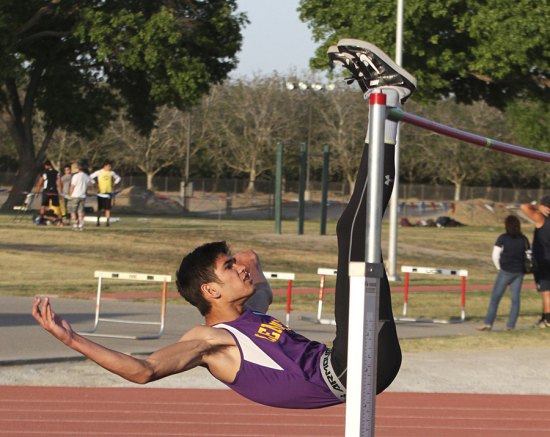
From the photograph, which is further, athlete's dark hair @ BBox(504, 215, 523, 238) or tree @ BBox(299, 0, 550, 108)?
tree @ BBox(299, 0, 550, 108)

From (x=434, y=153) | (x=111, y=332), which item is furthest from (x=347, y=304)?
(x=434, y=153)

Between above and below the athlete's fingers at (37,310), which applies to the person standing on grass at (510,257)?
below

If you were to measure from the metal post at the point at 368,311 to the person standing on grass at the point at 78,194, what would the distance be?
82.1 ft

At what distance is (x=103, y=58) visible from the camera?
40594 mm

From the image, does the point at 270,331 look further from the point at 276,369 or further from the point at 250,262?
the point at 250,262

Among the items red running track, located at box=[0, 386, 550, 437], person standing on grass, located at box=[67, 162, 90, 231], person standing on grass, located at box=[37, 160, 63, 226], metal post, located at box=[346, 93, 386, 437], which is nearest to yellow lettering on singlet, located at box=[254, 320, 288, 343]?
metal post, located at box=[346, 93, 386, 437]

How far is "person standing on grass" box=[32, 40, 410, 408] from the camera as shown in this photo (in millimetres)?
4895

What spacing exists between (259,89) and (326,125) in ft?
18.3

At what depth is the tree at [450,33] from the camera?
32812 millimetres

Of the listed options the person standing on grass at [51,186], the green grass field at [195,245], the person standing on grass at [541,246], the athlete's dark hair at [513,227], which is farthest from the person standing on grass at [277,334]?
the person standing on grass at [51,186]

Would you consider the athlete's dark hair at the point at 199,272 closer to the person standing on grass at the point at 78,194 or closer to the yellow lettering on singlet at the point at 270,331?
the yellow lettering on singlet at the point at 270,331

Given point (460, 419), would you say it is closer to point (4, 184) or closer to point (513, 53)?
point (513, 53)

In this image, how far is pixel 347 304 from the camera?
16.8 ft

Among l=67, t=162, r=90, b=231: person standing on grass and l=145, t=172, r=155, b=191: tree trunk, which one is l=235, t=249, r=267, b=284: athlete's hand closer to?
l=67, t=162, r=90, b=231: person standing on grass
